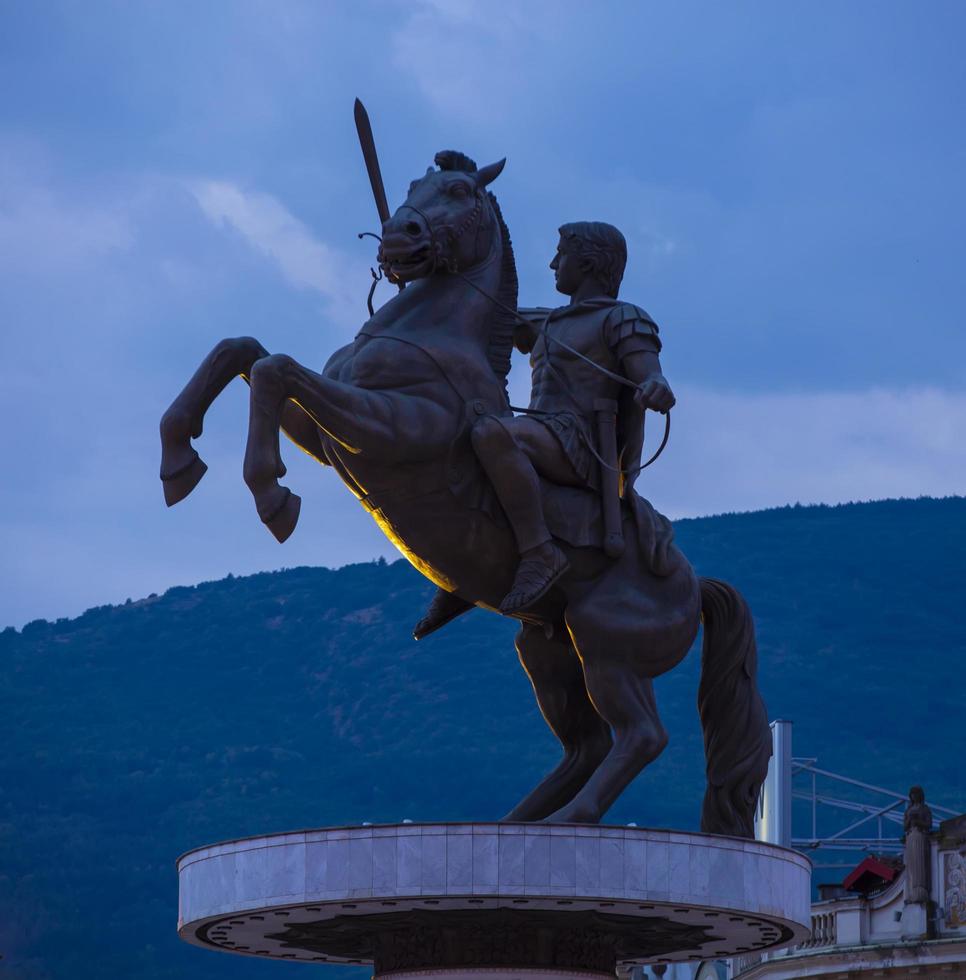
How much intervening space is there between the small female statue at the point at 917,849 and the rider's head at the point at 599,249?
32.7 metres

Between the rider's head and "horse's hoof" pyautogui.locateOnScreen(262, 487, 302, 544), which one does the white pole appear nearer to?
the rider's head

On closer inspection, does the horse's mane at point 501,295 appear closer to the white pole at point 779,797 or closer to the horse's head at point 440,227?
the horse's head at point 440,227

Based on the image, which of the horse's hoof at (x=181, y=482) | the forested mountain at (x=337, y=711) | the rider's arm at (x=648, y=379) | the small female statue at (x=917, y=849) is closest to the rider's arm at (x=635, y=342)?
the rider's arm at (x=648, y=379)

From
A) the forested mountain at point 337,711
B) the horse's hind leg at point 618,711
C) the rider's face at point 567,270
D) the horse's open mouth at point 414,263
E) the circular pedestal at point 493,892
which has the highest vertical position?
the forested mountain at point 337,711

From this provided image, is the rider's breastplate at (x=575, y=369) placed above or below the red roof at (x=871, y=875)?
below

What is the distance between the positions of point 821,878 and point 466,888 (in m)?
97.3

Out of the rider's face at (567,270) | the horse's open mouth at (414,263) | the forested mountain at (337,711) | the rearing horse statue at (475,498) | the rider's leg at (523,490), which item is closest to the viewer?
the rearing horse statue at (475,498)

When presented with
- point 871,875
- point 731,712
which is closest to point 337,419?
point 731,712

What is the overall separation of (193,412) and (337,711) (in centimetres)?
13855

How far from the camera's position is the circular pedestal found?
51.6ft

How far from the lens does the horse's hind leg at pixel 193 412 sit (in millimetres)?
16828

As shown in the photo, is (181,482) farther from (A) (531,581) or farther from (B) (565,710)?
(B) (565,710)

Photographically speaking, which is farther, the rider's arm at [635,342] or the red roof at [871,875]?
the red roof at [871,875]

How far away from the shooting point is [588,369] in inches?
709
